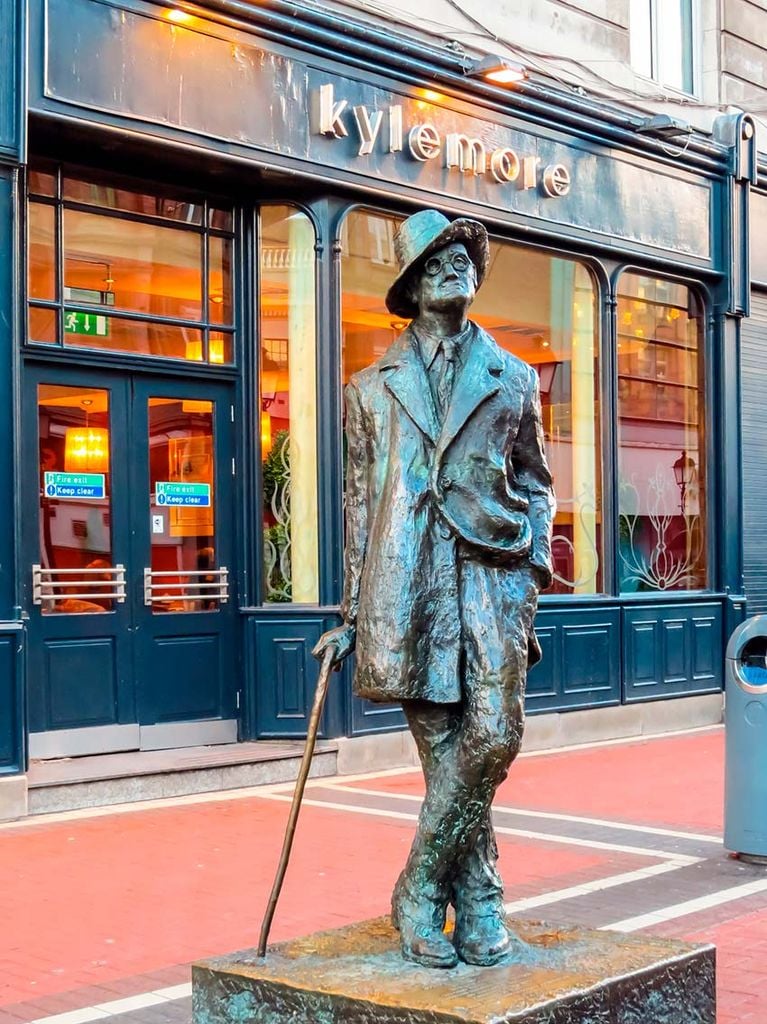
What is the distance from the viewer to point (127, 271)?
10750 mm

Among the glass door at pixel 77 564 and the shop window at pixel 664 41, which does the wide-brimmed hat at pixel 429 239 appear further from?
the shop window at pixel 664 41

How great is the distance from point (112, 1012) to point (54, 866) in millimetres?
2678

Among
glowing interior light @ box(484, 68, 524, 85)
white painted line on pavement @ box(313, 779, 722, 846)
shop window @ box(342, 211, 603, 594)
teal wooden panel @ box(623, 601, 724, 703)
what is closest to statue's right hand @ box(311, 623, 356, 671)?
white painted line on pavement @ box(313, 779, 722, 846)

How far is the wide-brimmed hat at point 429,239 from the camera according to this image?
15.2 feet

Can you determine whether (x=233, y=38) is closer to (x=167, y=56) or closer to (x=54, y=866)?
(x=167, y=56)

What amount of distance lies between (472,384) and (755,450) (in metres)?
11.4

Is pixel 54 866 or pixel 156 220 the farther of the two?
pixel 156 220

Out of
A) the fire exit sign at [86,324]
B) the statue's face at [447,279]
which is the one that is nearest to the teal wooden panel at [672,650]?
the fire exit sign at [86,324]

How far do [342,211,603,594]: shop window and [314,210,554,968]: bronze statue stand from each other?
8245 millimetres

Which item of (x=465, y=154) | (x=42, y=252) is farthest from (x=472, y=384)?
(x=465, y=154)

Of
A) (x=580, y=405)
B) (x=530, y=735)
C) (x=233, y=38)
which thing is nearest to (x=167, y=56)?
(x=233, y=38)

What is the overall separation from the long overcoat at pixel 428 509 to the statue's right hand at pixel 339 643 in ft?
0.13

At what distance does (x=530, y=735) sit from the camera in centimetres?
1266

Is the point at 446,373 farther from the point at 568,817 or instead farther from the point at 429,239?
the point at 568,817
